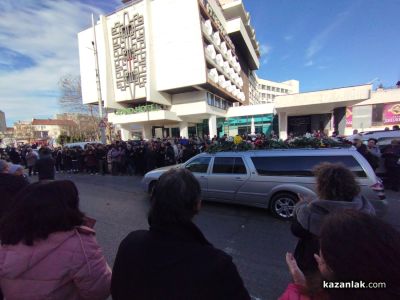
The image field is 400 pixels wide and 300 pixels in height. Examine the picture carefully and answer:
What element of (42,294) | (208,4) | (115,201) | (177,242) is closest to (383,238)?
(177,242)

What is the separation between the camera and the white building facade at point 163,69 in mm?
24766

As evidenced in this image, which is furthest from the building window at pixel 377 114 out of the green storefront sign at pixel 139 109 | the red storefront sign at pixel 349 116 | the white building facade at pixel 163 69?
the green storefront sign at pixel 139 109

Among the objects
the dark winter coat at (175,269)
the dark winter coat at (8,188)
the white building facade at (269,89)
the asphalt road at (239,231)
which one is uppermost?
the white building facade at (269,89)

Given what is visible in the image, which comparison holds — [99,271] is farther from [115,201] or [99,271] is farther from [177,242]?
[115,201]

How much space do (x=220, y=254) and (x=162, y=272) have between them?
0.98 feet

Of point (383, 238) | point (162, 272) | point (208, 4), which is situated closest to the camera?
point (383, 238)

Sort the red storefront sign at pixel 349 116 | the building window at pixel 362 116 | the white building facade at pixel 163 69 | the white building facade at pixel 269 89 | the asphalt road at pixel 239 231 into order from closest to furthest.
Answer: the asphalt road at pixel 239 231 → the white building facade at pixel 163 69 → the building window at pixel 362 116 → the red storefront sign at pixel 349 116 → the white building facade at pixel 269 89

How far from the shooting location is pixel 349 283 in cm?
85

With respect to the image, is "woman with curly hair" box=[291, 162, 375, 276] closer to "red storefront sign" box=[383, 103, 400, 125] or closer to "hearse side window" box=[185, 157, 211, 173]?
"hearse side window" box=[185, 157, 211, 173]

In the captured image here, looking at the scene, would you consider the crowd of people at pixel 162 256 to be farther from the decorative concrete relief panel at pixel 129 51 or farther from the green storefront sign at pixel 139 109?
the decorative concrete relief panel at pixel 129 51

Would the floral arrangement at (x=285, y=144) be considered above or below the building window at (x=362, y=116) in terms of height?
below

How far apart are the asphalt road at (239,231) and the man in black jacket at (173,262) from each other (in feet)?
6.99

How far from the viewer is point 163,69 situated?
26375mm

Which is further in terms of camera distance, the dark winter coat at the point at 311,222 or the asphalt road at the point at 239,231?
the asphalt road at the point at 239,231
